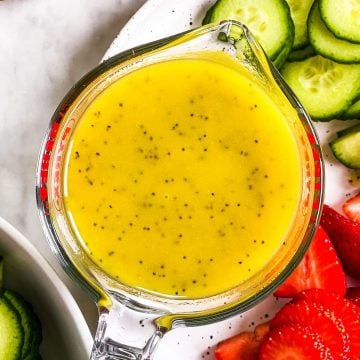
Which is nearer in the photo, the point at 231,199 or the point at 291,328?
the point at 231,199

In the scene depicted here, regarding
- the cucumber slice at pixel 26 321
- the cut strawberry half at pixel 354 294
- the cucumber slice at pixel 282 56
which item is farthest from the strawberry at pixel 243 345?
the cucumber slice at pixel 282 56

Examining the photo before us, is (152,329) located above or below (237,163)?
below

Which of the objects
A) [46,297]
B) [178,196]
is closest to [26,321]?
[46,297]

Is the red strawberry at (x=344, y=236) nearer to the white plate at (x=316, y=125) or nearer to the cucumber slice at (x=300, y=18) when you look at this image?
the white plate at (x=316, y=125)

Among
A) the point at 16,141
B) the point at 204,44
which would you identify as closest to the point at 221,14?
the point at 204,44

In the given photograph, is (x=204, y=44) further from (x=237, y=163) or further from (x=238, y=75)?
(x=237, y=163)

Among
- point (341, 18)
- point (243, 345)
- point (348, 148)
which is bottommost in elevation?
point (243, 345)

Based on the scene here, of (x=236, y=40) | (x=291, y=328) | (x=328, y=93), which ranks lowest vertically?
(x=291, y=328)

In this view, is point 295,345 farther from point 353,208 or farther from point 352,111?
point 352,111
